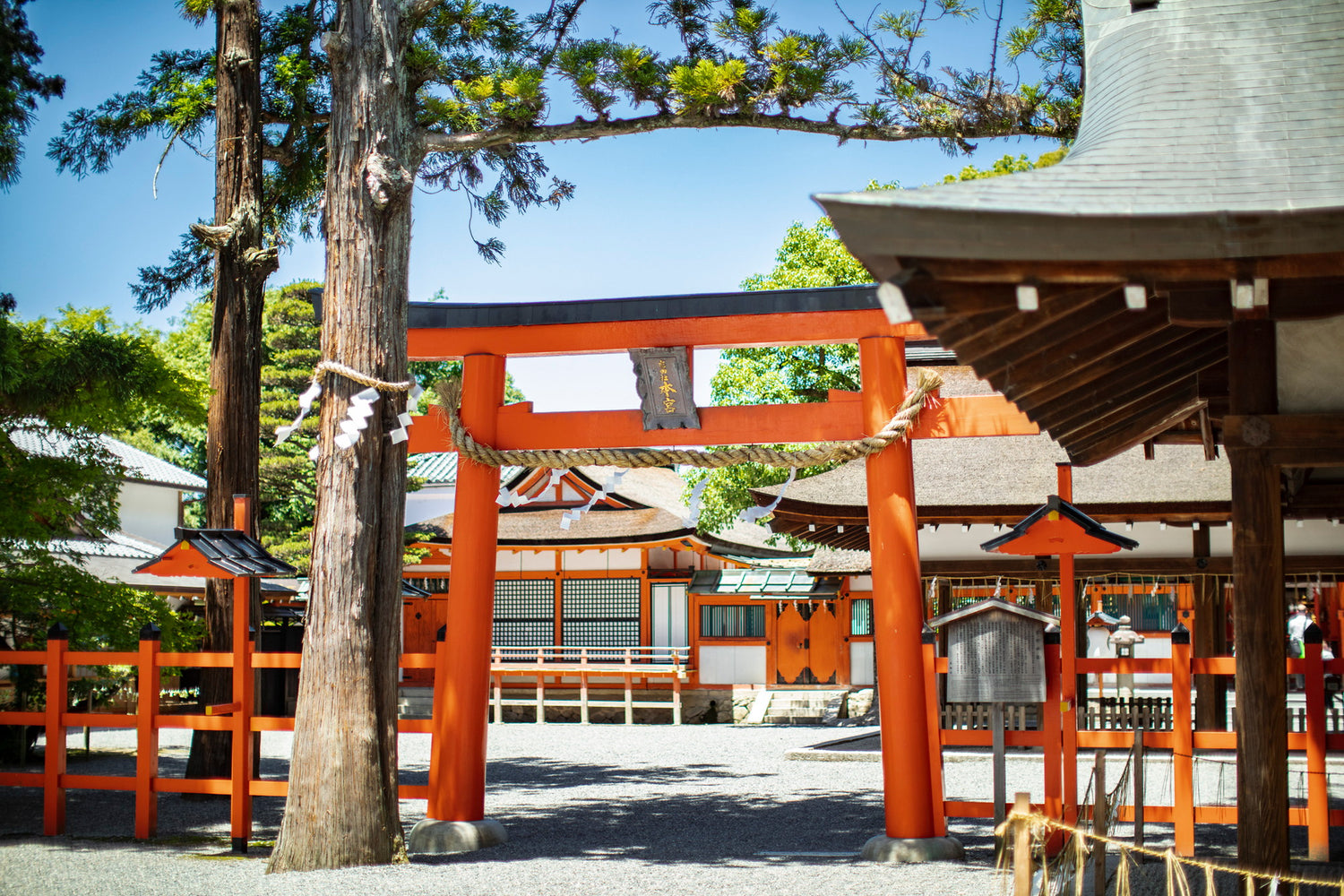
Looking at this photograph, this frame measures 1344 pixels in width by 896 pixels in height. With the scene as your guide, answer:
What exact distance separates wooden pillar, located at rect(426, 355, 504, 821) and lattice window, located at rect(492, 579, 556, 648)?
45.0ft

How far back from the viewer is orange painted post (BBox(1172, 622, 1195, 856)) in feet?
20.1

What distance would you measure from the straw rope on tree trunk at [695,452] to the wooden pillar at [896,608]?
0.41 feet

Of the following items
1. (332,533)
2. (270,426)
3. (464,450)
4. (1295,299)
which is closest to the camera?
(1295,299)

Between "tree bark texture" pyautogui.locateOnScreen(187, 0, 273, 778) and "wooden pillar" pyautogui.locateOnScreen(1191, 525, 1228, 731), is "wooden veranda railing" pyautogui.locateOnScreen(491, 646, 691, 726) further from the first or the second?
"tree bark texture" pyautogui.locateOnScreen(187, 0, 273, 778)

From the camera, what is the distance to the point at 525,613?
2072 cm

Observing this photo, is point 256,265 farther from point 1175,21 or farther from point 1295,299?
point 1295,299

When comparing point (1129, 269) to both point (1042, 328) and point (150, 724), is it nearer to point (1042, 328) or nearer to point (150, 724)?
point (1042, 328)

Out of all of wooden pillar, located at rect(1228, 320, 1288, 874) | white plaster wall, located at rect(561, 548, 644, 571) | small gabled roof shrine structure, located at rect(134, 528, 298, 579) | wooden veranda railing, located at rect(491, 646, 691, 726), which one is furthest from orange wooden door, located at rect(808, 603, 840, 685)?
wooden pillar, located at rect(1228, 320, 1288, 874)

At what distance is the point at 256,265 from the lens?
32.7ft

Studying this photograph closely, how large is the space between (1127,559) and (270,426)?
619 inches

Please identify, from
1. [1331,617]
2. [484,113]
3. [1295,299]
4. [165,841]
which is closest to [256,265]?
[484,113]

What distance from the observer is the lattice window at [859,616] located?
760 inches

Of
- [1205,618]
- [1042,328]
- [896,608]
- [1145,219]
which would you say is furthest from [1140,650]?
[1145,219]

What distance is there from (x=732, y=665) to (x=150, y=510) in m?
14.3
